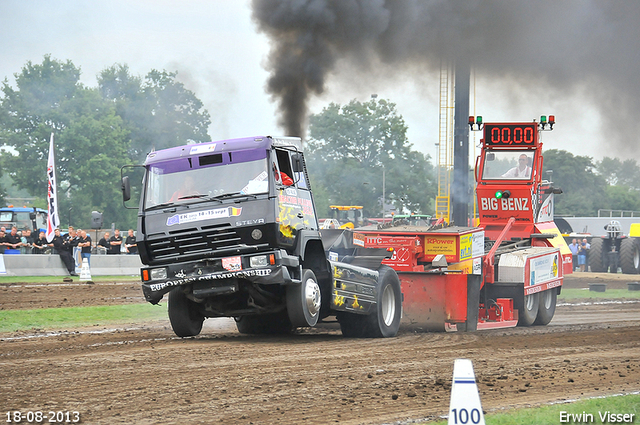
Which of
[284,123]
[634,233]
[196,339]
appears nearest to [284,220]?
[196,339]

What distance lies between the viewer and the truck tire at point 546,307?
49.9 ft

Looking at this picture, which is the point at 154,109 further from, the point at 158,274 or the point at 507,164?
the point at 158,274

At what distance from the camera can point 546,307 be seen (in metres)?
15.5

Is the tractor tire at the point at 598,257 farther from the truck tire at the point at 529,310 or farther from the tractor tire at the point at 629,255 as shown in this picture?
the truck tire at the point at 529,310

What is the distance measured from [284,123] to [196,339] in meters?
5.59

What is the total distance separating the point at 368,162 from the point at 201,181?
47.9m

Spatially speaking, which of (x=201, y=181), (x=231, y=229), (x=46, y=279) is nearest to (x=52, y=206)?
(x=46, y=279)

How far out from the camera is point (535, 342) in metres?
11.2

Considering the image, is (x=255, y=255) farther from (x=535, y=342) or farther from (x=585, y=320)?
(x=585, y=320)

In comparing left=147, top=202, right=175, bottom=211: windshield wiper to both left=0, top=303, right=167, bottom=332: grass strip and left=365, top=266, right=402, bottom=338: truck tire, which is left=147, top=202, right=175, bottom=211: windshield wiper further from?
left=0, top=303, right=167, bottom=332: grass strip

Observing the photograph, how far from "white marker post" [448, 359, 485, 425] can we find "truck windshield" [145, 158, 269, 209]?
569 centimetres

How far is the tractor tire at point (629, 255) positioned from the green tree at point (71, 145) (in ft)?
123

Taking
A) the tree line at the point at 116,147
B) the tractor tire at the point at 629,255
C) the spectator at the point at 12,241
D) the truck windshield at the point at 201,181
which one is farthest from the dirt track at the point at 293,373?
the tree line at the point at 116,147

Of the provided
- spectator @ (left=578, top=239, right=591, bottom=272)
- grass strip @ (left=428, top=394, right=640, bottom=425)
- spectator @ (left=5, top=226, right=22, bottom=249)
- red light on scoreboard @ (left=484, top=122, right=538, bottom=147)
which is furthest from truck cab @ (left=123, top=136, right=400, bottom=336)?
spectator @ (left=578, top=239, right=591, bottom=272)
